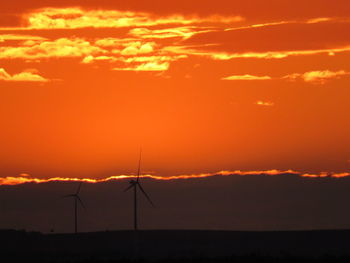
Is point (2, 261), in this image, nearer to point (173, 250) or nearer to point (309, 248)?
point (173, 250)

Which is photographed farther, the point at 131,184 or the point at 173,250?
the point at 173,250

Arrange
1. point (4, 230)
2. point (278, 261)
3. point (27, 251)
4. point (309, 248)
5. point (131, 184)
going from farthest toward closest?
point (4, 230) → point (309, 248) → point (27, 251) → point (131, 184) → point (278, 261)

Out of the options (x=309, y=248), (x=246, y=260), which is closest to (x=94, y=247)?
(x=309, y=248)

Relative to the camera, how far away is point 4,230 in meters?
196

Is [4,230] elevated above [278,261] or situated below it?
above

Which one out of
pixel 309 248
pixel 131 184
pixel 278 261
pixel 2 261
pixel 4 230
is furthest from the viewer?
pixel 4 230

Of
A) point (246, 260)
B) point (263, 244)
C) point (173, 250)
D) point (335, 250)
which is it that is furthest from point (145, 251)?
point (246, 260)

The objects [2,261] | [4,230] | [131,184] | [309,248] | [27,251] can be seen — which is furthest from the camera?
[4,230]

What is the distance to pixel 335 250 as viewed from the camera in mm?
175875

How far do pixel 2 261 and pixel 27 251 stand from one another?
25037mm

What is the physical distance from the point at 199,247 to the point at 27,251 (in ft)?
100.0

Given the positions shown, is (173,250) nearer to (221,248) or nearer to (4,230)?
(221,248)

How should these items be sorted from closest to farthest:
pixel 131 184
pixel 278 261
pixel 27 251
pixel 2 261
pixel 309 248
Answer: pixel 278 261 → pixel 131 184 → pixel 2 261 → pixel 27 251 → pixel 309 248

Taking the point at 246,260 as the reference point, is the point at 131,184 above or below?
above
